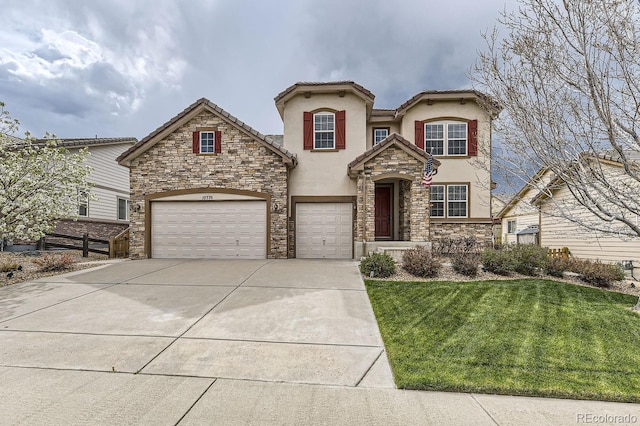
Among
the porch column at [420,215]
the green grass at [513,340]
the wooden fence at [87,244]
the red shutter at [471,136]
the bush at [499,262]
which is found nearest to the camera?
the green grass at [513,340]

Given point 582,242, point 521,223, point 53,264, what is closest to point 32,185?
point 53,264

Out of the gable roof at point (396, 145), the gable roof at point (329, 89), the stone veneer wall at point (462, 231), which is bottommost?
the stone veneer wall at point (462, 231)

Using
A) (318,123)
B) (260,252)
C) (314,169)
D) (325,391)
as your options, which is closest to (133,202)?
(260,252)

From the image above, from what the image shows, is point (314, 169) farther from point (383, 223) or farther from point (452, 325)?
point (452, 325)

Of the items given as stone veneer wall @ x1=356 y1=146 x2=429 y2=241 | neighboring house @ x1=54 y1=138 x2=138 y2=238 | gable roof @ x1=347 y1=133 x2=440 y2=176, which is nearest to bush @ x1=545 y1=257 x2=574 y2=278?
stone veneer wall @ x1=356 y1=146 x2=429 y2=241

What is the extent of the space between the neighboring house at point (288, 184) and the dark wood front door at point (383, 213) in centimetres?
45

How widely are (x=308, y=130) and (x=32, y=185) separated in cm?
1004

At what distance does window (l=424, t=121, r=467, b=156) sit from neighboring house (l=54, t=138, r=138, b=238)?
17.4 metres

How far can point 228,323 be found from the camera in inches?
206

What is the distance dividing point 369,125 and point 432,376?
13569mm

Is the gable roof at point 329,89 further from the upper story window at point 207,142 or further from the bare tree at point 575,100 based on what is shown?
the bare tree at point 575,100

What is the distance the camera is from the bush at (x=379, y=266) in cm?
886

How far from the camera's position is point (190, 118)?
1302cm

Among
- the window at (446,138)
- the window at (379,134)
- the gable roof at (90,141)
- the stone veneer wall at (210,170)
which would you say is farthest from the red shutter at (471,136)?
the gable roof at (90,141)
